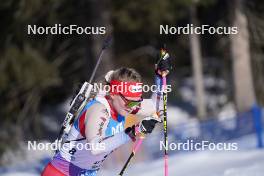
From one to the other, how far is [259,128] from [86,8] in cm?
505

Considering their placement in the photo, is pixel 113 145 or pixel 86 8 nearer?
pixel 113 145

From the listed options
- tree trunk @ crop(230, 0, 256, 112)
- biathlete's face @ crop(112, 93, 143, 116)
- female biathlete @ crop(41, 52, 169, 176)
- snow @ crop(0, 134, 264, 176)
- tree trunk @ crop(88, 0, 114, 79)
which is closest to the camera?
female biathlete @ crop(41, 52, 169, 176)

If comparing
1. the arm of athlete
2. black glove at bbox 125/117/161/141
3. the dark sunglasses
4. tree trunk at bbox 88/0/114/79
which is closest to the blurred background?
tree trunk at bbox 88/0/114/79

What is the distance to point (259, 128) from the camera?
11656 millimetres

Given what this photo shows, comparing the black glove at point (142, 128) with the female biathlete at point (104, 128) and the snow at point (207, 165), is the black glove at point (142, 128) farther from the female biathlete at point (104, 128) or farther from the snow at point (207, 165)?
the snow at point (207, 165)

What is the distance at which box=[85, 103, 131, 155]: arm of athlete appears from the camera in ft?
17.9

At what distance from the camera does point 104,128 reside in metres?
5.55

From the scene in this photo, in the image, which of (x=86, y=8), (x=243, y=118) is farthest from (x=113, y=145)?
(x=86, y=8)

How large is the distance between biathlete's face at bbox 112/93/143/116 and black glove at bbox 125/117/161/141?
14 cm

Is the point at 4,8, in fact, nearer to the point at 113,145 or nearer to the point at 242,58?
the point at 242,58

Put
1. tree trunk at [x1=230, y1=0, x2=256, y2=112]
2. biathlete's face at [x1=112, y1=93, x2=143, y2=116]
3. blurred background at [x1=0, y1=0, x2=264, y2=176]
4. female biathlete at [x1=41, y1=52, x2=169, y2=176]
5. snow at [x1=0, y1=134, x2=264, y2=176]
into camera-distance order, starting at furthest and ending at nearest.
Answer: tree trunk at [x1=230, y1=0, x2=256, y2=112]
blurred background at [x1=0, y1=0, x2=264, y2=176]
snow at [x1=0, y1=134, x2=264, y2=176]
biathlete's face at [x1=112, y1=93, x2=143, y2=116]
female biathlete at [x1=41, y1=52, x2=169, y2=176]

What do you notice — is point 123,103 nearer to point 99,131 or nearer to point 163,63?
point 99,131

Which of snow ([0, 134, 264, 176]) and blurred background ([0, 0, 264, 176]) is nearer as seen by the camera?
snow ([0, 134, 264, 176])

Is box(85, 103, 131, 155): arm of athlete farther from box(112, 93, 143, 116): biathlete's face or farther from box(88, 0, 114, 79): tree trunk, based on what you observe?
box(88, 0, 114, 79): tree trunk
